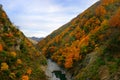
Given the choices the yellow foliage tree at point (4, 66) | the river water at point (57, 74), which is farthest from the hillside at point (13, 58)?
the river water at point (57, 74)

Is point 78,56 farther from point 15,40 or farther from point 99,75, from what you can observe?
point 99,75

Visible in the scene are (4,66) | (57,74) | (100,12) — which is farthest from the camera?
(100,12)

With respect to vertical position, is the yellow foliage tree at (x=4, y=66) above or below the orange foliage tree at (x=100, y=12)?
below

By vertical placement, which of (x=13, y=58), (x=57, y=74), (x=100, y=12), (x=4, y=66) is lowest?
(x=57, y=74)

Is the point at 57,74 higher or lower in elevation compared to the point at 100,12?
lower

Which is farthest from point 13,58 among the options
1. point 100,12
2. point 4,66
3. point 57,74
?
point 100,12

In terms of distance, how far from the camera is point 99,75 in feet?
315

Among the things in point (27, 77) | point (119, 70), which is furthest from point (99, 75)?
point (27, 77)

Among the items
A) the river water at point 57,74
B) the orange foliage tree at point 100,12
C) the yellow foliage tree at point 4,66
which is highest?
the orange foliage tree at point 100,12

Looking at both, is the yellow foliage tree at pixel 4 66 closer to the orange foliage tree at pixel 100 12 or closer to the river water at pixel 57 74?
the river water at pixel 57 74

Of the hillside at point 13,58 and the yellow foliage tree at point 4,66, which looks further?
the hillside at point 13,58

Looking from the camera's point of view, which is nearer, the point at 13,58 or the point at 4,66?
the point at 4,66

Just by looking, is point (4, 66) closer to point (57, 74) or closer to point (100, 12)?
point (57, 74)

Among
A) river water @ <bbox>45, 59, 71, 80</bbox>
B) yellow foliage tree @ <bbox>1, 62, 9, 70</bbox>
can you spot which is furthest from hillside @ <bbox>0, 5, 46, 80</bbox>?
river water @ <bbox>45, 59, 71, 80</bbox>
